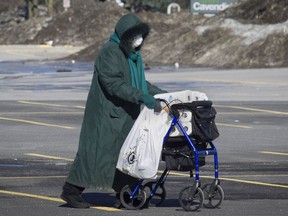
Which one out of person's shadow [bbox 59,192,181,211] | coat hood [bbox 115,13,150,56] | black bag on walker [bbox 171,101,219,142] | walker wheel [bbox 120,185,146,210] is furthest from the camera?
person's shadow [bbox 59,192,181,211]

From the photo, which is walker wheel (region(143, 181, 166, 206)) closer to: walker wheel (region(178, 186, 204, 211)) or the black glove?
walker wheel (region(178, 186, 204, 211))

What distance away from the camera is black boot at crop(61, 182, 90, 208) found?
33.4ft

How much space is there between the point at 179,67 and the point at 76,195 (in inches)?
1198

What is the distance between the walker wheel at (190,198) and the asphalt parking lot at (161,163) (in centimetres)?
7

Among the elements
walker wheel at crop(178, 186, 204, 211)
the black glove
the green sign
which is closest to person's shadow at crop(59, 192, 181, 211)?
walker wheel at crop(178, 186, 204, 211)

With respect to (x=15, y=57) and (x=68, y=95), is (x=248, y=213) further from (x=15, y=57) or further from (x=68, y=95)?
(x=15, y=57)

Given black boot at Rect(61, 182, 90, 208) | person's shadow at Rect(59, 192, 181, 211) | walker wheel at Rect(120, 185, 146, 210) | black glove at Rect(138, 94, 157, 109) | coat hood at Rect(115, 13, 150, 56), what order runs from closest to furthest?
black glove at Rect(138, 94, 157, 109) < coat hood at Rect(115, 13, 150, 56) < walker wheel at Rect(120, 185, 146, 210) < black boot at Rect(61, 182, 90, 208) < person's shadow at Rect(59, 192, 181, 211)

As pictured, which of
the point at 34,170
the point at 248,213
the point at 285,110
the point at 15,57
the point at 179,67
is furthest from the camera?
the point at 15,57

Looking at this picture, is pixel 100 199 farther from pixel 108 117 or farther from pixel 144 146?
pixel 144 146

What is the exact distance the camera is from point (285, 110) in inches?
876

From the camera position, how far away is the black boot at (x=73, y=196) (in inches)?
401

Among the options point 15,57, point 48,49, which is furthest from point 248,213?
point 48,49

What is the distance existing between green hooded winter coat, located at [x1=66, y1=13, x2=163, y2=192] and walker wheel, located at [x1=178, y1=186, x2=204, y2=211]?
54 cm

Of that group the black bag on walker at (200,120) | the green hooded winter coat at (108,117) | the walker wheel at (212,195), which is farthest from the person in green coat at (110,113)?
the walker wheel at (212,195)
